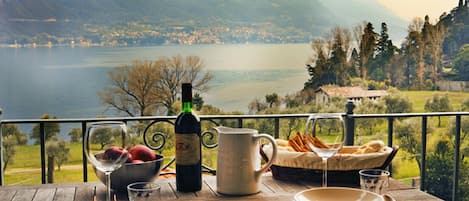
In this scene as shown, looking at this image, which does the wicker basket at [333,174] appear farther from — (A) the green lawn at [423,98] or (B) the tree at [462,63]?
(B) the tree at [462,63]

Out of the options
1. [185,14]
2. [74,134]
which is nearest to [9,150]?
[74,134]

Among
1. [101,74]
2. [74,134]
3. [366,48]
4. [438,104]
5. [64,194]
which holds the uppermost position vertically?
[366,48]

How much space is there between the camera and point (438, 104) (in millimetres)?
5129

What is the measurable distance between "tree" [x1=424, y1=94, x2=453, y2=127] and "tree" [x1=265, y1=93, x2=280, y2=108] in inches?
58.9

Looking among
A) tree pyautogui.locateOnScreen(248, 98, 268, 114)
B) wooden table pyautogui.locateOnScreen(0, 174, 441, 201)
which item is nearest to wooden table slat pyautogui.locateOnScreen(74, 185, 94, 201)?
wooden table pyautogui.locateOnScreen(0, 174, 441, 201)

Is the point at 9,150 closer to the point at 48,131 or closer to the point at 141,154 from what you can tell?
the point at 48,131

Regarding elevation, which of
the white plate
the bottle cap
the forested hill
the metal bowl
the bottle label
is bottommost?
the white plate

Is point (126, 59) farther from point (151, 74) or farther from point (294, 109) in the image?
point (294, 109)

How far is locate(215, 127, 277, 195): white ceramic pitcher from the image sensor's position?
4.23 feet

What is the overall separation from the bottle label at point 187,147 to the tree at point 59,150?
3072mm

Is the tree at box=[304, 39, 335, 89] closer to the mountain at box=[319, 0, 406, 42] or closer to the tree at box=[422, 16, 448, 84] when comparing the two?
the mountain at box=[319, 0, 406, 42]

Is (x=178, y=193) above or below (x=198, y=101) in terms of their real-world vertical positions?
below

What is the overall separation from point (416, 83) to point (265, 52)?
61.0 inches

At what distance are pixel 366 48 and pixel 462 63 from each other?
1.03 meters
